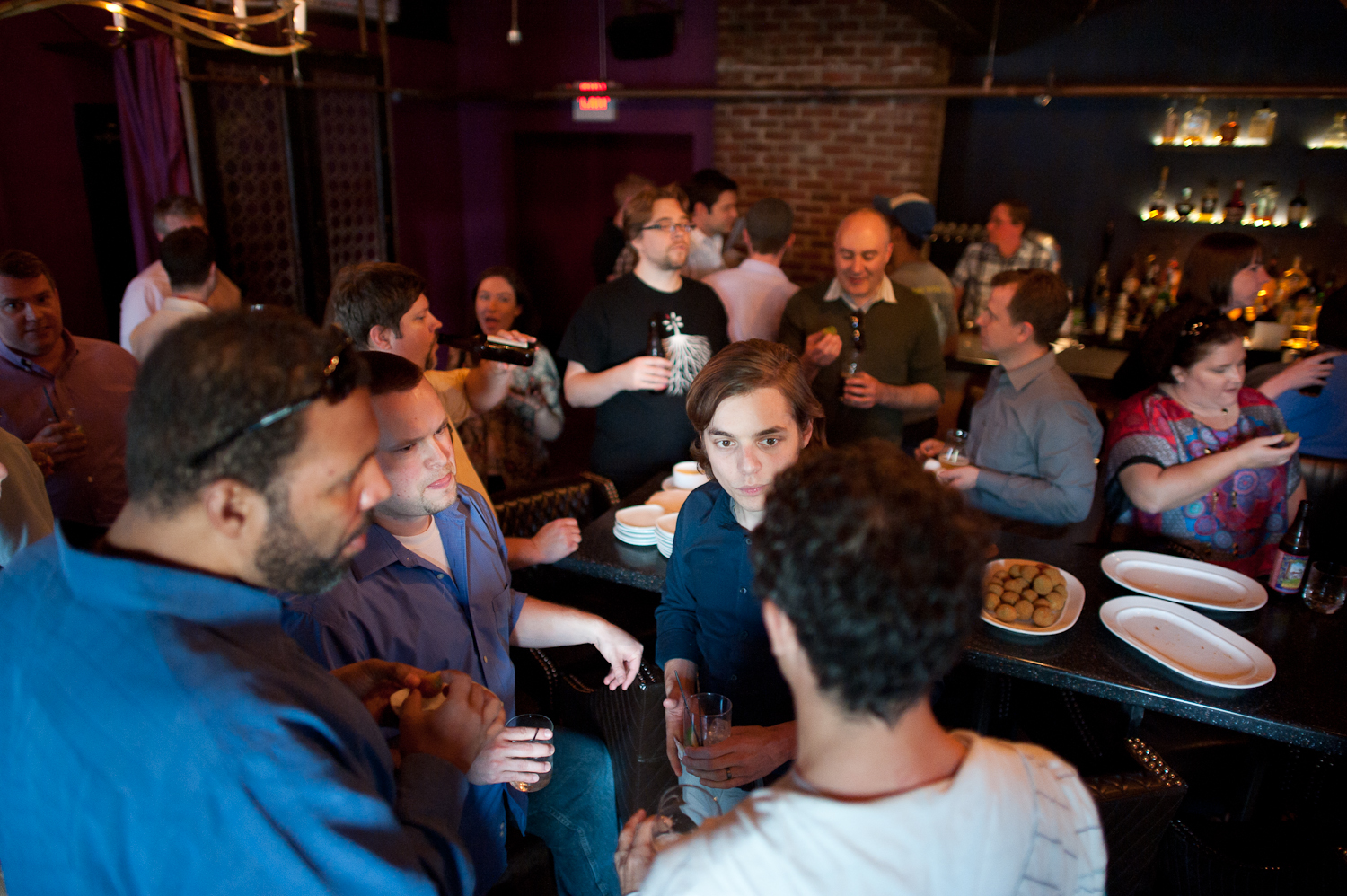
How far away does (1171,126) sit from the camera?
5789mm

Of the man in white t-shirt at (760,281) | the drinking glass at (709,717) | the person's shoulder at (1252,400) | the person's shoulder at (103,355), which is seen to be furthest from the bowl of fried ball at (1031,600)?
the person's shoulder at (103,355)

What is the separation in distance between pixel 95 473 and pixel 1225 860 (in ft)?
11.0

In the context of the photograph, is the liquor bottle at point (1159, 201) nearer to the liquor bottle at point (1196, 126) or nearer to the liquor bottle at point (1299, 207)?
the liquor bottle at point (1196, 126)

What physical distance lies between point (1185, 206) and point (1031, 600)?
16.7ft

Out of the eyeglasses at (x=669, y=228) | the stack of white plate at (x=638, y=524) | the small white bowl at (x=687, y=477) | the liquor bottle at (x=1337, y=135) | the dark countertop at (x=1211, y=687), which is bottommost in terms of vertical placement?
the dark countertop at (x=1211, y=687)

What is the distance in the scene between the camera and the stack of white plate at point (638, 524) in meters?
2.54

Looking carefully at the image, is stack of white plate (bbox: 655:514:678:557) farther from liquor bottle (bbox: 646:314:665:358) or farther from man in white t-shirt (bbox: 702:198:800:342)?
man in white t-shirt (bbox: 702:198:800:342)

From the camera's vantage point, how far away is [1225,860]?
1.70 metres

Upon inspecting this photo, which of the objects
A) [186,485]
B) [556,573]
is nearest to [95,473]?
[556,573]

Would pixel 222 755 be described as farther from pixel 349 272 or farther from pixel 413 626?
pixel 349 272

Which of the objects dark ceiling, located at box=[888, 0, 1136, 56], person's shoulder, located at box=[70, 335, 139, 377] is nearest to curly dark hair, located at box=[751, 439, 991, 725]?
person's shoulder, located at box=[70, 335, 139, 377]

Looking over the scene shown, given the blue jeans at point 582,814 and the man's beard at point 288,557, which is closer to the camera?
the man's beard at point 288,557

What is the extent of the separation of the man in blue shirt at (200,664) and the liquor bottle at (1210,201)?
6.50 meters

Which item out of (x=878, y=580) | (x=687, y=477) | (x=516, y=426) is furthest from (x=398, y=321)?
(x=878, y=580)
